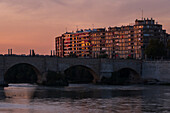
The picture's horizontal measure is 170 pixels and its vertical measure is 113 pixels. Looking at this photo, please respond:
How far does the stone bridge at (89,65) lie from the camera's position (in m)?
94.2

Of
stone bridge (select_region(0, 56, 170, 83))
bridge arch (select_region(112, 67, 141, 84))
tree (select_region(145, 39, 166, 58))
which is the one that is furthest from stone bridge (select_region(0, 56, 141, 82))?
tree (select_region(145, 39, 166, 58))

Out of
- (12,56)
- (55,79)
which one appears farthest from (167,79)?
(12,56)

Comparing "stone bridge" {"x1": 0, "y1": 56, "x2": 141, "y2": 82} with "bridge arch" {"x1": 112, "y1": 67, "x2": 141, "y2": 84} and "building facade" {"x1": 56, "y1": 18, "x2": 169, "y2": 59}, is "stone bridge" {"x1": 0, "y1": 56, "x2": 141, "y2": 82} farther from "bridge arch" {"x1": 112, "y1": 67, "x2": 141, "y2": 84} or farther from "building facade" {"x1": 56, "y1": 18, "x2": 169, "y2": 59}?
"building facade" {"x1": 56, "y1": 18, "x2": 169, "y2": 59}

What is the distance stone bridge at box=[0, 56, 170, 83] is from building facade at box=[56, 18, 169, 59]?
36089 millimetres

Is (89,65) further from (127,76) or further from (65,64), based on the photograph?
(127,76)

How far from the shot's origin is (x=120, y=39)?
17412 cm

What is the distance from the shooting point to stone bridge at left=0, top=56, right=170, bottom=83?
94.2m

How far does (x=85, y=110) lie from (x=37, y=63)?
51812 mm

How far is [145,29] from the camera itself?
162 metres

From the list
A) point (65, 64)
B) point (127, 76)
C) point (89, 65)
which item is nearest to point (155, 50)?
point (127, 76)

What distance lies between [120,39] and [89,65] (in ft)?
218

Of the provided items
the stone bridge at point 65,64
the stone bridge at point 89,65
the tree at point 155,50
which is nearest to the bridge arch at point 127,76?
the stone bridge at point 89,65

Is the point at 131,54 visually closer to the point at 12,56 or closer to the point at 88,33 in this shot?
the point at 88,33

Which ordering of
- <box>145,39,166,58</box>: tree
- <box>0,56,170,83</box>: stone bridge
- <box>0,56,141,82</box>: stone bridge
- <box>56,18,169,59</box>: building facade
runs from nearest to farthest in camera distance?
<box>0,56,141,82</box>: stone bridge, <box>0,56,170,83</box>: stone bridge, <box>145,39,166,58</box>: tree, <box>56,18,169,59</box>: building facade
